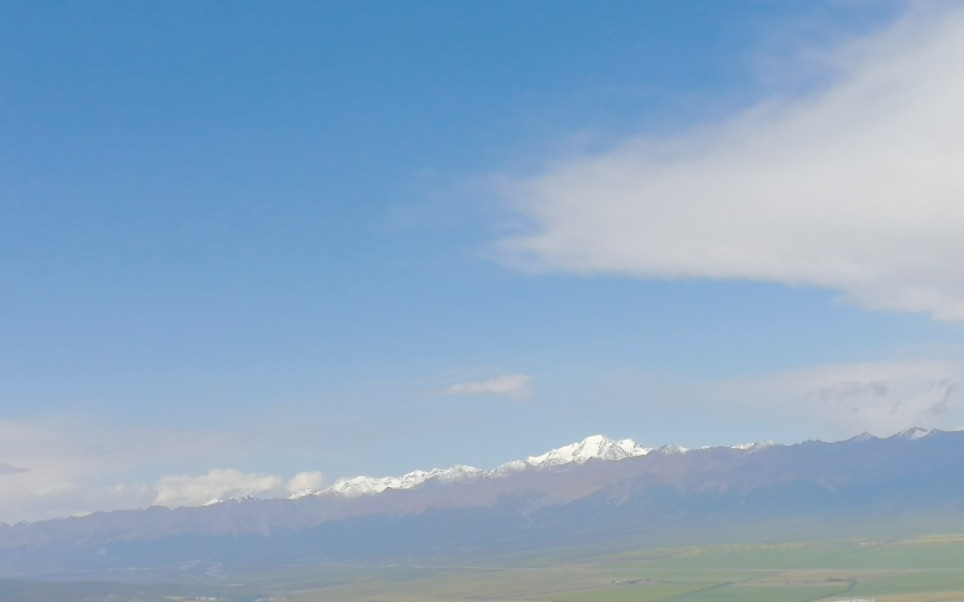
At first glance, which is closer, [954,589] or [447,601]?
[954,589]

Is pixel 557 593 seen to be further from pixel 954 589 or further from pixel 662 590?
pixel 954 589

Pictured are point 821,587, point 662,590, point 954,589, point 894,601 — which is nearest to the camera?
point 894,601

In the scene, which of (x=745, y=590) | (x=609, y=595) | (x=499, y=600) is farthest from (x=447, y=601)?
(x=745, y=590)

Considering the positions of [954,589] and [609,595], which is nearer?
[954,589]

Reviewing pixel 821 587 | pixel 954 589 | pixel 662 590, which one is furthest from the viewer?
pixel 662 590

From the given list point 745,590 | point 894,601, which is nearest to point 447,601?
point 745,590

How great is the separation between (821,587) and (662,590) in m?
26.9

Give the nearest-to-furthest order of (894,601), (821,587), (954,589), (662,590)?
(894,601) → (954,589) → (821,587) → (662,590)

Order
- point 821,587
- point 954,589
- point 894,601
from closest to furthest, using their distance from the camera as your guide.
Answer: point 894,601 → point 954,589 → point 821,587

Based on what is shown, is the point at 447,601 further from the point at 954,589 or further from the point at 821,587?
the point at 954,589

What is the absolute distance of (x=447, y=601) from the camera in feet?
646

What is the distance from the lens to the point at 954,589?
154250mm

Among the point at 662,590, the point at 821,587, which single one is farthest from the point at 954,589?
the point at 662,590

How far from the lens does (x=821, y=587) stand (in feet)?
580
